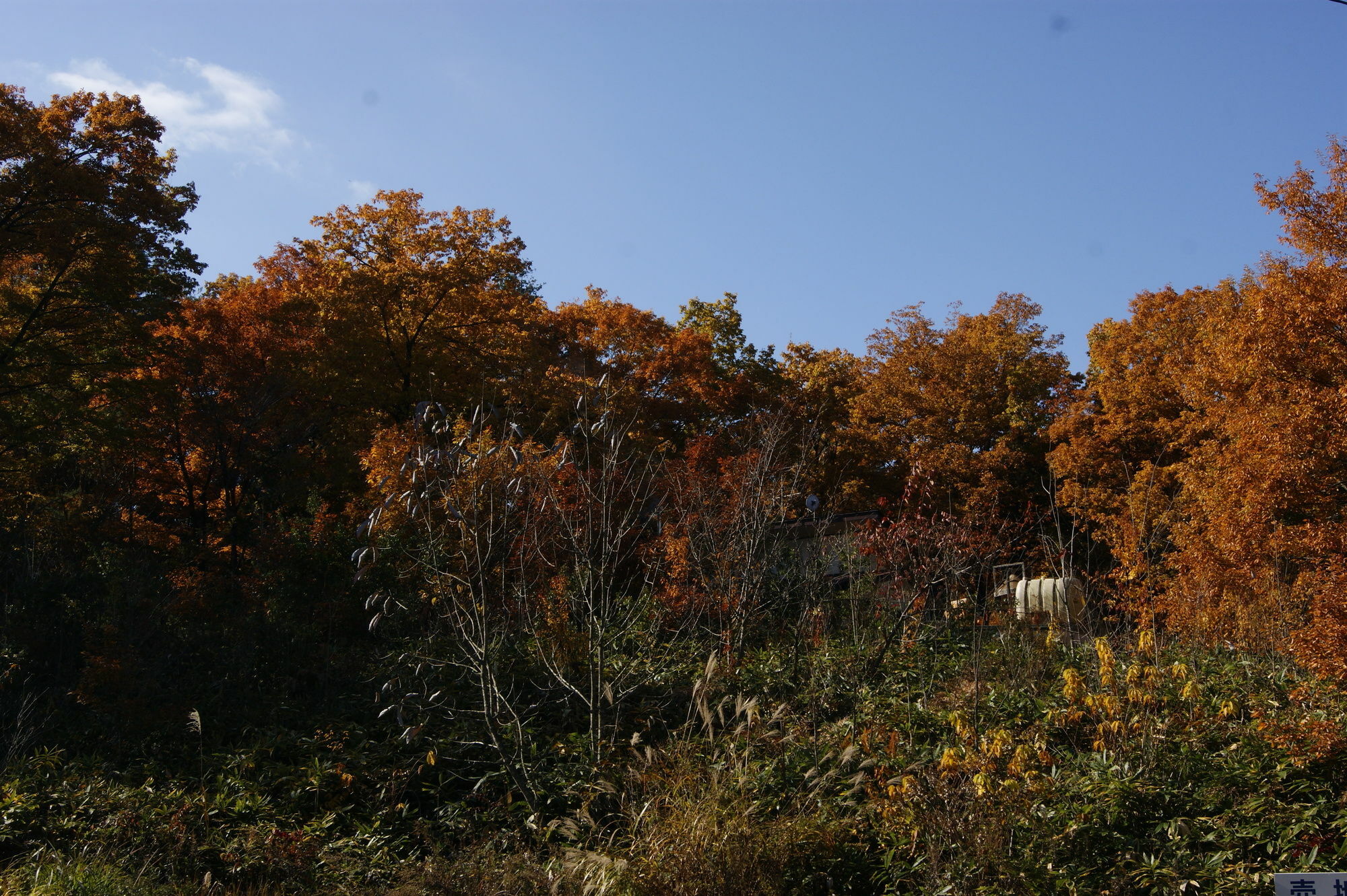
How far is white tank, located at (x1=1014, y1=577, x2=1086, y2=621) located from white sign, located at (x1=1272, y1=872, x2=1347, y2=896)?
224 inches

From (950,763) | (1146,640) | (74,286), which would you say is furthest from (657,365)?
(950,763)

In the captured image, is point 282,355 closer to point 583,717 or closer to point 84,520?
point 84,520

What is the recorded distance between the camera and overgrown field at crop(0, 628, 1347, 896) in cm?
564

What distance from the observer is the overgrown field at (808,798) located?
18.5 ft

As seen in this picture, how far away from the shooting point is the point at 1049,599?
37.8 ft

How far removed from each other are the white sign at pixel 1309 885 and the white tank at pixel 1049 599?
18.6ft

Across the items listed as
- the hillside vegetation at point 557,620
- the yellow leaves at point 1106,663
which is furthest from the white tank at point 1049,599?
the yellow leaves at point 1106,663

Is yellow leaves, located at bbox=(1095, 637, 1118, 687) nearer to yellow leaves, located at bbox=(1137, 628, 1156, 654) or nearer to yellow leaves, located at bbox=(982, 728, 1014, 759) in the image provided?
yellow leaves, located at bbox=(982, 728, 1014, 759)

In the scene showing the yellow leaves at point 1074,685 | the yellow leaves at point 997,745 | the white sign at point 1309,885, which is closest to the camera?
the white sign at point 1309,885

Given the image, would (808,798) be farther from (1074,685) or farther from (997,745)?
(1074,685)

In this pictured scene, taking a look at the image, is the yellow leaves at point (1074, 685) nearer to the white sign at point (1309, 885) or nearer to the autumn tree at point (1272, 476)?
the autumn tree at point (1272, 476)

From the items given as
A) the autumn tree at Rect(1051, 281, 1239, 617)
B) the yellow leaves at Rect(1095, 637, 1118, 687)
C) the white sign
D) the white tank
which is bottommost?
the white sign

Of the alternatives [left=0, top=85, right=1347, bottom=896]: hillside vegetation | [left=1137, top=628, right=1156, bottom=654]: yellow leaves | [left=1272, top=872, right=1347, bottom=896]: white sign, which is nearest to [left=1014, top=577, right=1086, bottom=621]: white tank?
[left=0, top=85, right=1347, bottom=896]: hillside vegetation

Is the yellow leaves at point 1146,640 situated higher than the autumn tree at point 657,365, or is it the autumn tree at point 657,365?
the autumn tree at point 657,365
